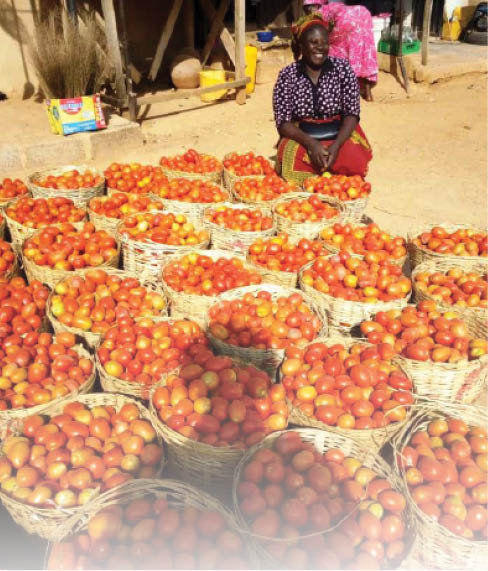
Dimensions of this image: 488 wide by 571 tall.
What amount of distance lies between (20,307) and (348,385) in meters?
2.06

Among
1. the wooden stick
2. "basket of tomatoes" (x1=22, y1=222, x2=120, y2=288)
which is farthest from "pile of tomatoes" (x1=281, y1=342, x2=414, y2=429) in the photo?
the wooden stick

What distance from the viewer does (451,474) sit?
7.05 ft

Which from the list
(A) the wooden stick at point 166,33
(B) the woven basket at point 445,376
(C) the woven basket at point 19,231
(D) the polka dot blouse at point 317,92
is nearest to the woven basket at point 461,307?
(B) the woven basket at point 445,376

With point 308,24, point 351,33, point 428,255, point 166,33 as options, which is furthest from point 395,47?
point 428,255

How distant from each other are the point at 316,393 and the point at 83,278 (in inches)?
72.0

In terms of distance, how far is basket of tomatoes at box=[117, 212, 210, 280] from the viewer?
3629 millimetres

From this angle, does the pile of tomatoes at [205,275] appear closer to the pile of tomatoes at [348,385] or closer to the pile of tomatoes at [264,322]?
the pile of tomatoes at [264,322]

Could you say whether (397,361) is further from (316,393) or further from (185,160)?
(185,160)

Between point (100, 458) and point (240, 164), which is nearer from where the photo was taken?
point (100, 458)

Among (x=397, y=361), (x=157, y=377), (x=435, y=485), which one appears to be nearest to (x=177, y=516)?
(x=157, y=377)

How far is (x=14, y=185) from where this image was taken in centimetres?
450

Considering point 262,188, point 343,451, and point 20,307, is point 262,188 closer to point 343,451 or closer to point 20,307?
point 20,307

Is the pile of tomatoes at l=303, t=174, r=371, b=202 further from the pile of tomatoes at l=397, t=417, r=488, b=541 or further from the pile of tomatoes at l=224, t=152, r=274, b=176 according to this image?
the pile of tomatoes at l=397, t=417, r=488, b=541

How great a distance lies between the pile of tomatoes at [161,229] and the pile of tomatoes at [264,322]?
2.90ft
